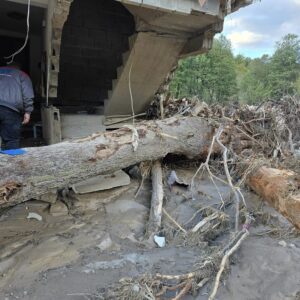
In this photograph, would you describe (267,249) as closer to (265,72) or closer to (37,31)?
(37,31)

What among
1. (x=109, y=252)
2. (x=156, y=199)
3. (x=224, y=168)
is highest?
(x=224, y=168)

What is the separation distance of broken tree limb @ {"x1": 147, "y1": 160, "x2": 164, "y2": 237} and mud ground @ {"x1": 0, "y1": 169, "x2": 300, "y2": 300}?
0.14m

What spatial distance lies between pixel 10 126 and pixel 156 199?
2.39 metres

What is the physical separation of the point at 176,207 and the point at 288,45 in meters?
25.0

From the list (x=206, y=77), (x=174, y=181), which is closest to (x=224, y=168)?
(x=174, y=181)

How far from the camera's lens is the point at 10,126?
5.10m

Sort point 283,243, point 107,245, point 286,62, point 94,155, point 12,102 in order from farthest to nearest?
point 286,62
point 12,102
point 94,155
point 107,245
point 283,243

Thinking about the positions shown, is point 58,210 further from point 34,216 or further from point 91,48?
point 91,48

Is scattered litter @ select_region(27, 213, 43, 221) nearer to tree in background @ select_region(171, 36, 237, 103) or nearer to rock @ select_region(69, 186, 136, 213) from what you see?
rock @ select_region(69, 186, 136, 213)

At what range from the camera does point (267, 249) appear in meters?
3.39

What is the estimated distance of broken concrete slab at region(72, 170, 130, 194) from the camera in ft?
15.0

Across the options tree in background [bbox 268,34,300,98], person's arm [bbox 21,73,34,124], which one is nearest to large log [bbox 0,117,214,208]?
person's arm [bbox 21,73,34,124]

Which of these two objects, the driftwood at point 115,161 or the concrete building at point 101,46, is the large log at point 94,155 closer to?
the driftwood at point 115,161

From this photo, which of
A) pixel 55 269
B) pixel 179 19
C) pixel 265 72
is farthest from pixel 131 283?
pixel 265 72
